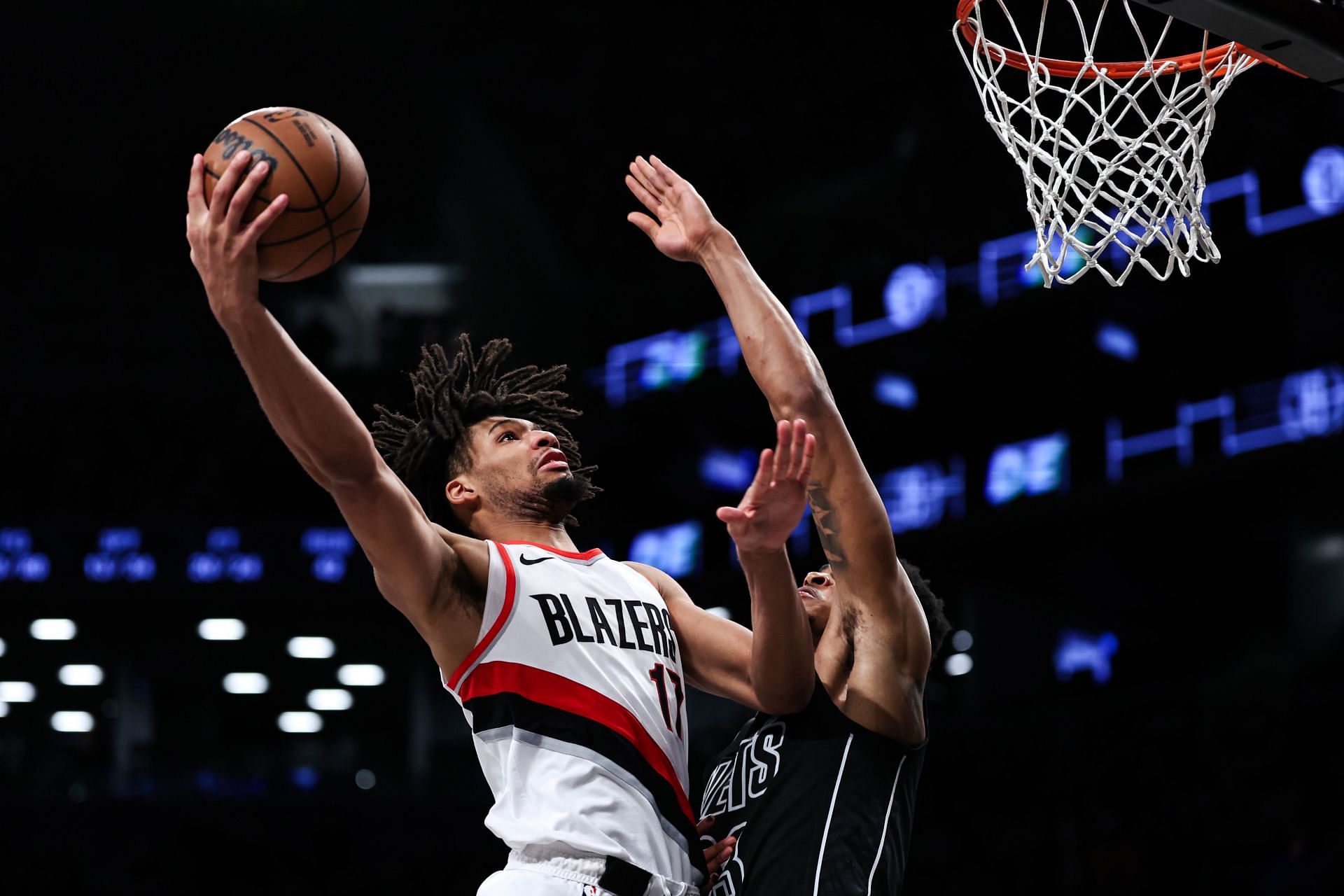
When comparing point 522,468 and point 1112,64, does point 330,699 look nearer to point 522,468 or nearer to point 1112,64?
→ point 522,468

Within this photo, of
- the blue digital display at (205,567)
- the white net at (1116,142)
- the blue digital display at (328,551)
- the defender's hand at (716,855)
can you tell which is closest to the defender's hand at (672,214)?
the white net at (1116,142)

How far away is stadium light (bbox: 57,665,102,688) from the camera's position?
49.4 ft

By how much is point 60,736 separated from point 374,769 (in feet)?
10.3

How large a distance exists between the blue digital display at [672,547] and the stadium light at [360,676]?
347 centimetres

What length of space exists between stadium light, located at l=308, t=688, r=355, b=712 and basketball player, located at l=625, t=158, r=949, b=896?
12461 millimetres

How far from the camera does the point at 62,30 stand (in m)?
12.5

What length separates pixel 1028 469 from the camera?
11961 millimetres

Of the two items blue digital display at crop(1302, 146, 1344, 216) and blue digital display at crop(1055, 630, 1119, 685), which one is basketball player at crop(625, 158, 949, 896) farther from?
blue digital display at crop(1055, 630, 1119, 685)

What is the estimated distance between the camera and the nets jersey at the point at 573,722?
9.68 feet

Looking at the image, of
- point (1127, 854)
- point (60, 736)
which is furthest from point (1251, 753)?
point (60, 736)

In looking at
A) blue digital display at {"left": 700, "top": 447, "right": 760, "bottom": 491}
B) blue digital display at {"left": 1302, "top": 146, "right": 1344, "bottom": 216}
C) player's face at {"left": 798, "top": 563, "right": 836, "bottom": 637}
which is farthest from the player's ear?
blue digital display at {"left": 700, "top": 447, "right": 760, "bottom": 491}

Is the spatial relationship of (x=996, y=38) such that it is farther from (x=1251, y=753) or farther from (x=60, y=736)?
(x=60, y=736)

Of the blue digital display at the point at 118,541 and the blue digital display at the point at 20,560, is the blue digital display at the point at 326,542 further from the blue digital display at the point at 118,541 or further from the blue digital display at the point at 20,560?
the blue digital display at the point at 20,560

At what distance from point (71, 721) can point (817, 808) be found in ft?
44.8
